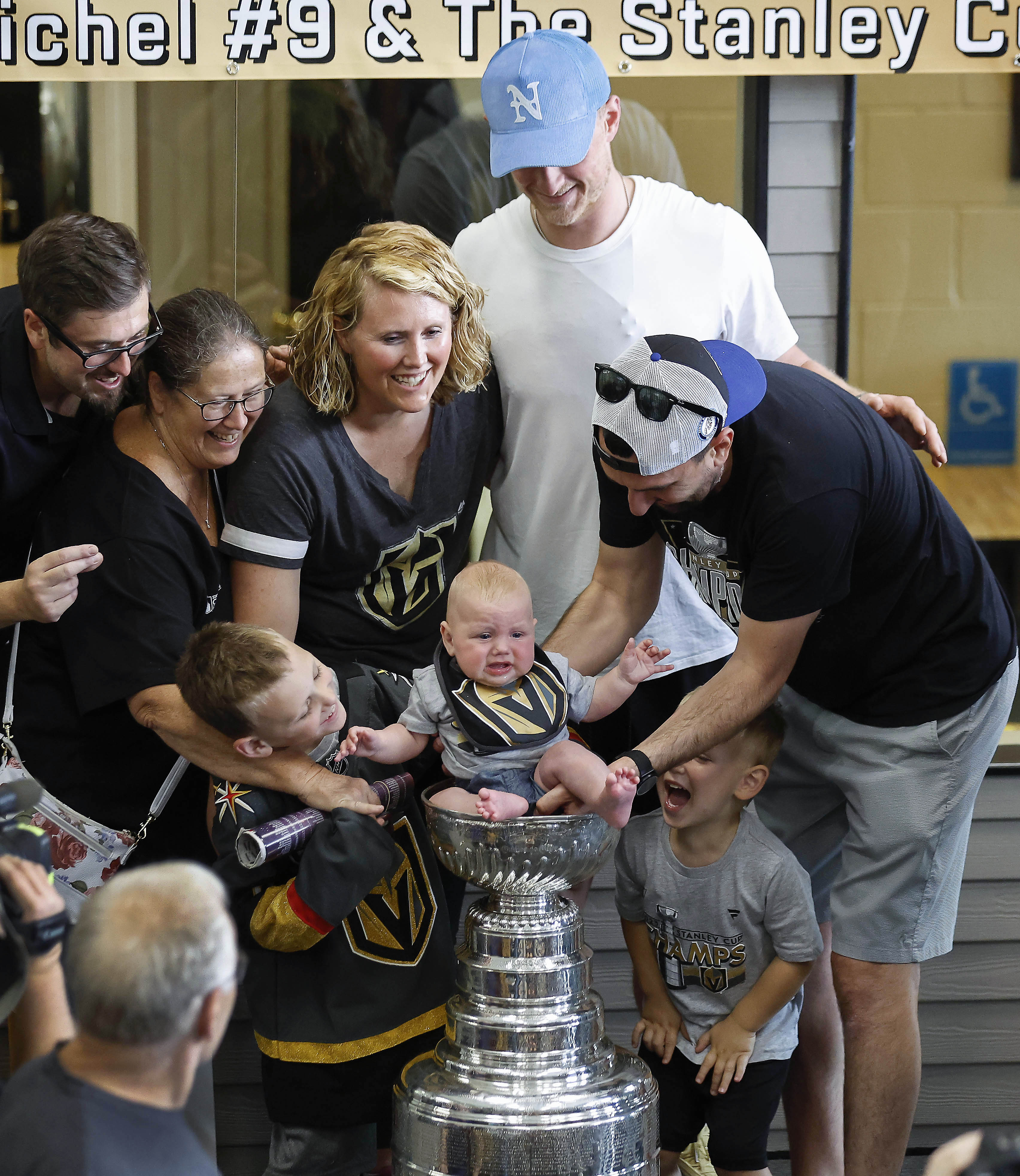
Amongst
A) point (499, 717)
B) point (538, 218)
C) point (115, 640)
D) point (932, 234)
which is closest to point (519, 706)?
point (499, 717)

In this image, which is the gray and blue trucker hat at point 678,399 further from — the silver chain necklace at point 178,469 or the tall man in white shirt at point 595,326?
the silver chain necklace at point 178,469

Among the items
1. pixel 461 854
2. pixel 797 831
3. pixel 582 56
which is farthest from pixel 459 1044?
pixel 582 56

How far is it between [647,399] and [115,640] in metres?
0.80

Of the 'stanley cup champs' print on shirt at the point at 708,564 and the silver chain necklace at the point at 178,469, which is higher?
the silver chain necklace at the point at 178,469

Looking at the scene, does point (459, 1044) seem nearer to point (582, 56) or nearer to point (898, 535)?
point (898, 535)

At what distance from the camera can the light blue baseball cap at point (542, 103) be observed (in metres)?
1.96

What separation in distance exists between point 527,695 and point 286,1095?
70cm

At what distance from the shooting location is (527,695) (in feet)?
5.57

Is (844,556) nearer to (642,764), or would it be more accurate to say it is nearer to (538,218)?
(642,764)

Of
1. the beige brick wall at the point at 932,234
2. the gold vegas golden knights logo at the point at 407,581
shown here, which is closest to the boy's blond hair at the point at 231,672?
the gold vegas golden knights logo at the point at 407,581

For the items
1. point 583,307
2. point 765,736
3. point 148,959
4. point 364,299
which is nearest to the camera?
point 148,959

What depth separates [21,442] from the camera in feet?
5.81

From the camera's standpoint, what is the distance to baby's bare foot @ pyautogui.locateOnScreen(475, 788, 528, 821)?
5.13 feet

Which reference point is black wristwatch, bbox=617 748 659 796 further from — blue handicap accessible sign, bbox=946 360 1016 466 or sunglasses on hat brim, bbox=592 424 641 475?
blue handicap accessible sign, bbox=946 360 1016 466
